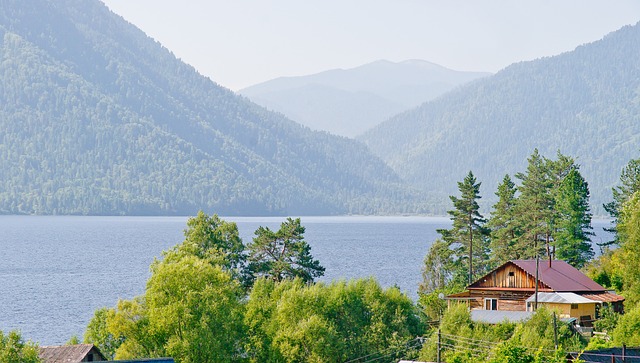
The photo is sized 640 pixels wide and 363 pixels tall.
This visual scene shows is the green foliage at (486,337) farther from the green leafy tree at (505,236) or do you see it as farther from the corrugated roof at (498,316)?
the green leafy tree at (505,236)

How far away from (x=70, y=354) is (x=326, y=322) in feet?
56.8

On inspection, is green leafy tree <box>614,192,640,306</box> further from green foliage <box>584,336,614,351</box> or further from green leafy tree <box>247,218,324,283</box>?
green leafy tree <box>247,218,324,283</box>

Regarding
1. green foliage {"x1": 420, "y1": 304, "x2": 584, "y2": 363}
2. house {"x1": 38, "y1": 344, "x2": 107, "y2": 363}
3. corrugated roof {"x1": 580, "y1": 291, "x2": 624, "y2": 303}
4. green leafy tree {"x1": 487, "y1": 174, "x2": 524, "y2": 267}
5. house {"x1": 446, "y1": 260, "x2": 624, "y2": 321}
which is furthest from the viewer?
green leafy tree {"x1": 487, "y1": 174, "x2": 524, "y2": 267}

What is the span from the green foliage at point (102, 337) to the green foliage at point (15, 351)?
14972 millimetres

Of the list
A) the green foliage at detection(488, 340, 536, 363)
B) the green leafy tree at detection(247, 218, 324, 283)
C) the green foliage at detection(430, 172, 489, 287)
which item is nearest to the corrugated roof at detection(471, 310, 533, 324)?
the green leafy tree at detection(247, 218, 324, 283)

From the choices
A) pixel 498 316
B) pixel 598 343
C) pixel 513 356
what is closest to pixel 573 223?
pixel 498 316

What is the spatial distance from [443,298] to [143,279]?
252ft

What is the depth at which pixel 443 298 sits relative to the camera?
3206 inches

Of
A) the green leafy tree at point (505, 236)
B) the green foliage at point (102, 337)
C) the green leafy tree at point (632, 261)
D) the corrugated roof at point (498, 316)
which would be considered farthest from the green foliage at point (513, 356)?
the green leafy tree at point (505, 236)

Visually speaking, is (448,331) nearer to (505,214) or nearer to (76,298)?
(505,214)

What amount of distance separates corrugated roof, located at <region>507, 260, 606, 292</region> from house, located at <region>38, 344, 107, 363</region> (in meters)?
34.8

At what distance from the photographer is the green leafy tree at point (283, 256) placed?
80312 millimetres

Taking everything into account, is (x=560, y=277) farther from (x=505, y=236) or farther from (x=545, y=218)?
(x=545, y=218)

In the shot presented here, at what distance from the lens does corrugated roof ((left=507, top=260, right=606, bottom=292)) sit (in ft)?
251
